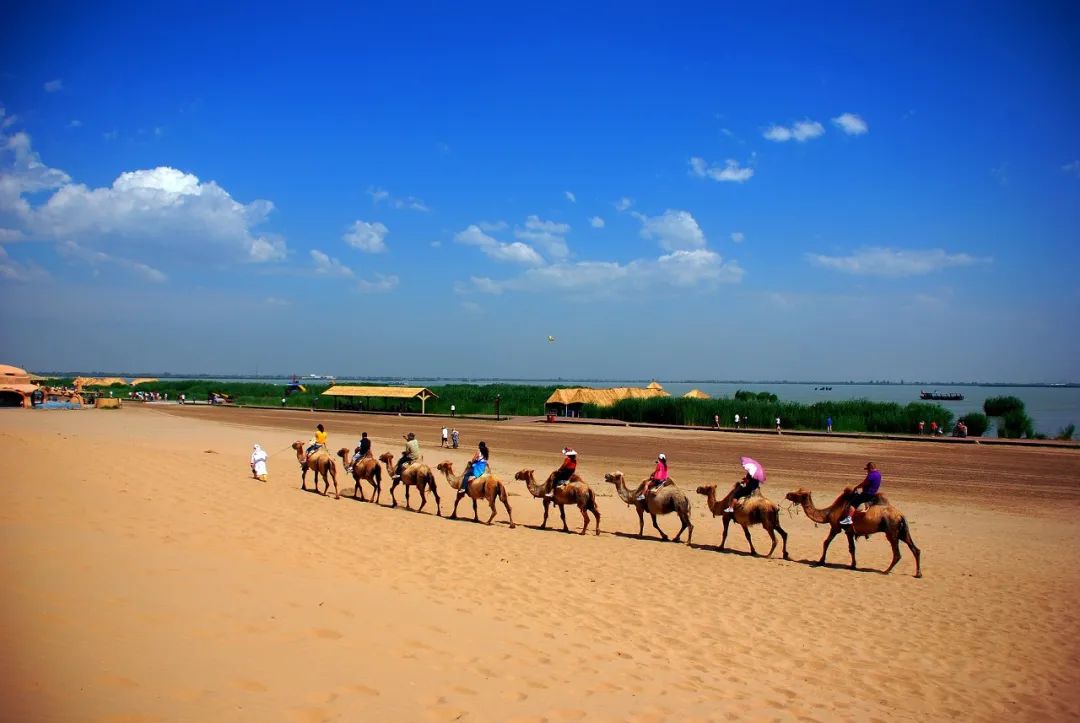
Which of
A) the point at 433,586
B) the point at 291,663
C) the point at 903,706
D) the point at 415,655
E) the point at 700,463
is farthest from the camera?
the point at 700,463

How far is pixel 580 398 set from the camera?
62.1 metres

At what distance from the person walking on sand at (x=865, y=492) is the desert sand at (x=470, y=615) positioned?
1.12m

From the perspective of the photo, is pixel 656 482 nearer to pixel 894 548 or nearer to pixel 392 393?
pixel 894 548

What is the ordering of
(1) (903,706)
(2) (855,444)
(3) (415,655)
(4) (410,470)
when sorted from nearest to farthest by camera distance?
(3) (415,655) → (1) (903,706) → (4) (410,470) → (2) (855,444)

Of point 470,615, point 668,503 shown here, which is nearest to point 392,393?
point 668,503

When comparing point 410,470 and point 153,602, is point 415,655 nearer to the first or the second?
point 153,602

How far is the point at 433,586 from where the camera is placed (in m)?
8.80

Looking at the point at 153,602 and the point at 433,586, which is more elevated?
the point at 153,602

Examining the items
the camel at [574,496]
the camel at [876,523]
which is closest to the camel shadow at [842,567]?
the camel at [876,523]

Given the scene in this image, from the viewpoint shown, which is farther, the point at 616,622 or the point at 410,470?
the point at 410,470

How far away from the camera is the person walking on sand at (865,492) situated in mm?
12281

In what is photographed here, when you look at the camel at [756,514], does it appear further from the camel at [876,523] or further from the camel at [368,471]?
the camel at [368,471]

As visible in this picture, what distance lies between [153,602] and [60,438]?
17.8 metres

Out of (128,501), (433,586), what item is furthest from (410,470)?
(433,586)
